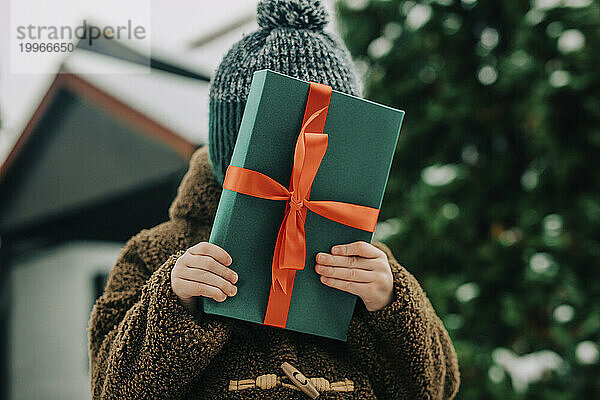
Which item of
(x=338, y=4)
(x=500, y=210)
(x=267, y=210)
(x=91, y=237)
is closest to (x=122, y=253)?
(x=267, y=210)

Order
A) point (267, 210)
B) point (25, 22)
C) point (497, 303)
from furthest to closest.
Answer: point (497, 303) < point (25, 22) < point (267, 210)

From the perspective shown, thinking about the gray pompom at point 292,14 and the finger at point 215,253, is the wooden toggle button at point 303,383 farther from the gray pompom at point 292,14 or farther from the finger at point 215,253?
the gray pompom at point 292,14

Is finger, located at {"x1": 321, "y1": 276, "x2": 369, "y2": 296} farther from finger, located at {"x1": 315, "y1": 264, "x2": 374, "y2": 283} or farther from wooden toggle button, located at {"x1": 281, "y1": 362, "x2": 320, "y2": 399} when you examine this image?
wooden toggle button, located at {"x1": 281, "y1": 362, "x2": 320, "y2": 399}

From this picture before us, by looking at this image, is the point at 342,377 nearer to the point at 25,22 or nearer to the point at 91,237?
the point at 25,22

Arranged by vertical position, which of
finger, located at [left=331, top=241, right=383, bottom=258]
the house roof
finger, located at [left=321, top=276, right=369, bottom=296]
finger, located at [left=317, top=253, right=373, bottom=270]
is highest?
finger, located at [left=331, top=241, right=383, bottom=258]

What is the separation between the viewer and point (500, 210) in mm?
1539

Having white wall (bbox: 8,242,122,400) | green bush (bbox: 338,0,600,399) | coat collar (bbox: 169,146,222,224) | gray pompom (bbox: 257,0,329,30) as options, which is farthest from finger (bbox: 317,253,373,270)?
white wall (bbox: 8,242,122,400)

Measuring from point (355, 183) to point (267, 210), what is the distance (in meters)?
0.12

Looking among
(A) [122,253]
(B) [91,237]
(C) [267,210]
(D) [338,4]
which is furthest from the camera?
(B) [91,237]

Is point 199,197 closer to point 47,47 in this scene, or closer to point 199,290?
point 199,290

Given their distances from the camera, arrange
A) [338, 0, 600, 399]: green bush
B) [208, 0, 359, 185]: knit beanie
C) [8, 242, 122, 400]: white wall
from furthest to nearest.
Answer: [8, 242, 122, 400]: white wall
[338, 0, 600, 399]: green bush
[208, 0, 359, 185]: knit beanie

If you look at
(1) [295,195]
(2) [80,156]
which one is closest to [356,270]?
(1) [295,195]

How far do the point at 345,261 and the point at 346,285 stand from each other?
30mm

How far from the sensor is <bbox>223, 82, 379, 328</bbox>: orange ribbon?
65 centimetres
